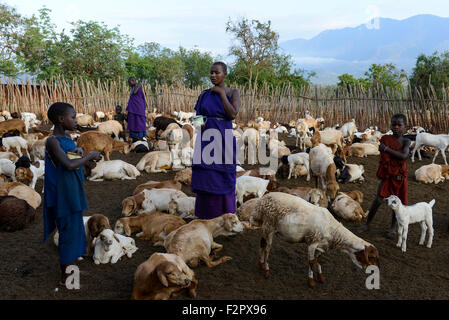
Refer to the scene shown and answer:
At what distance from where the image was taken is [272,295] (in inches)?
148

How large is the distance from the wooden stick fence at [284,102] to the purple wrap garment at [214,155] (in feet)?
32.7

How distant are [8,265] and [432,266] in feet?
16.6

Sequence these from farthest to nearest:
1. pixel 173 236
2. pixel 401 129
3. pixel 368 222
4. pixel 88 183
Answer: pixel 88 183
pixel 368 222
pixel 401 129
pixel 173 236

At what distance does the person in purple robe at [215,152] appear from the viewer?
4824 mm

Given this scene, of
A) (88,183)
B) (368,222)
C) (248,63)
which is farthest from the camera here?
(248,63)

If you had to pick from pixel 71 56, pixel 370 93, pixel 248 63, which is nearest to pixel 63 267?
pixel 370 93

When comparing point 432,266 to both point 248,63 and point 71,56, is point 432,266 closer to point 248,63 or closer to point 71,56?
point 71,56

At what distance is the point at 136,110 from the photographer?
11680 millimetres

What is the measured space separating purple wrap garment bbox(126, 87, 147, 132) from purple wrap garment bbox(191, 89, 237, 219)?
277 inches

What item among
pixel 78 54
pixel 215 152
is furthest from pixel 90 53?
pixel 215 152

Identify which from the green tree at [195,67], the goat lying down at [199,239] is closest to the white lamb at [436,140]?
the goat lying down at [199,239]

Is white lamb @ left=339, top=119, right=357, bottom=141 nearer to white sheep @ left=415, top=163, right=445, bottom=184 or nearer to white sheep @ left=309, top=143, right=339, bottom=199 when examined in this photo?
white sheep @ left=415, top=163, right=445, bottom=184

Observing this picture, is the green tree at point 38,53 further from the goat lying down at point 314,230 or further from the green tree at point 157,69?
the goat lying down at point 314,230

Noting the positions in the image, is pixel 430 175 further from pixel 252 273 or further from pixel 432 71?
pixel 432 71
